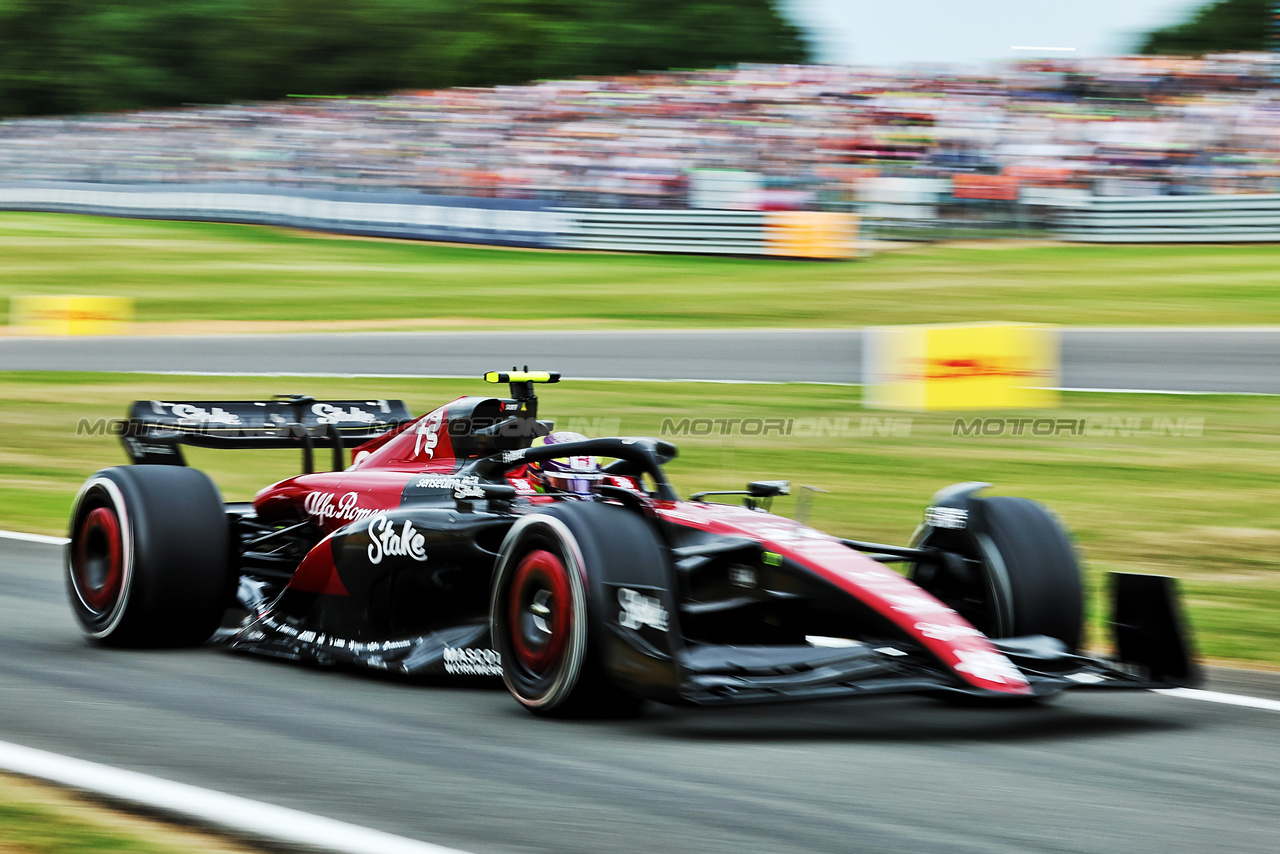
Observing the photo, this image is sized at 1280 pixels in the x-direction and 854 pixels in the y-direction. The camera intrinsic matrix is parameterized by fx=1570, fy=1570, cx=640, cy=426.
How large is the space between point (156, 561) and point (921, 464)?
7.27 m

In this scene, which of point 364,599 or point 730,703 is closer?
point 730,703

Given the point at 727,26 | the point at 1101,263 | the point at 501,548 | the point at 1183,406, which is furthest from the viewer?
the point at 727,26

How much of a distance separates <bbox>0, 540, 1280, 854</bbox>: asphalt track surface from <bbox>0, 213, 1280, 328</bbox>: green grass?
52.4 feet

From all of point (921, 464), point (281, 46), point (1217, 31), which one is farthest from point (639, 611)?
point (281, 46)

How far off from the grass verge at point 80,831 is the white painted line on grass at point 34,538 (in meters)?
5.96

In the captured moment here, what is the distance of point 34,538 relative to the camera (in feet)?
32.7

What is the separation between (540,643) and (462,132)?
30.1 metres

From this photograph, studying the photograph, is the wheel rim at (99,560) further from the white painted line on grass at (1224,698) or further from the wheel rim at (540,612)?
the white painted line on grass at (1224,698)

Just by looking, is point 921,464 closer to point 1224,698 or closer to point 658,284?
point 1224,698

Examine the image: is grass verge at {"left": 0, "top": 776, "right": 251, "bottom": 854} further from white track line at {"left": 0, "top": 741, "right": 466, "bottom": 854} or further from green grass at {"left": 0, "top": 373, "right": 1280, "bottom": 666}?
green grass at {"left": 0, "top": 373, "right": 1280, "bottom": 666}

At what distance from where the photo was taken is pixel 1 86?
69.8 m

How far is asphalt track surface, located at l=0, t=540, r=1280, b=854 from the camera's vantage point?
3.92m

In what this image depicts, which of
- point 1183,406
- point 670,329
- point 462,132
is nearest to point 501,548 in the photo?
point 1183,406

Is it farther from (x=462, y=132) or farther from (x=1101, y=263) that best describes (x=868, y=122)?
(x=462, y=132)
